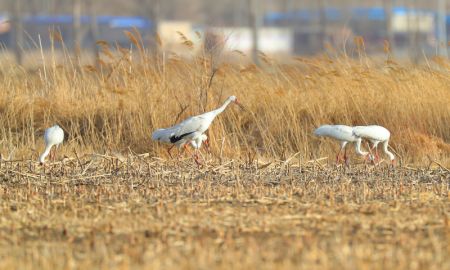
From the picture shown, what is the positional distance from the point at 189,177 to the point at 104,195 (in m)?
1.19

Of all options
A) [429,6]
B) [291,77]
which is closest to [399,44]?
[429,6]

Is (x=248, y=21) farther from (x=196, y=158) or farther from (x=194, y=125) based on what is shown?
(x=196, y=158)

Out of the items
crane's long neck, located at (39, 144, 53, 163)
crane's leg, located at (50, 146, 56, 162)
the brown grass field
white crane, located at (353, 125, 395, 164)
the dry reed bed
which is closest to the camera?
the dry reed bed

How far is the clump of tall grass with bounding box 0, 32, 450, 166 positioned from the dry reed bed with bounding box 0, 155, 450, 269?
180cm

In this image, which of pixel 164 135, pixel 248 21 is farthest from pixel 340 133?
pixel 248 21

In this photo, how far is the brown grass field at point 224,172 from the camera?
22.9 feet

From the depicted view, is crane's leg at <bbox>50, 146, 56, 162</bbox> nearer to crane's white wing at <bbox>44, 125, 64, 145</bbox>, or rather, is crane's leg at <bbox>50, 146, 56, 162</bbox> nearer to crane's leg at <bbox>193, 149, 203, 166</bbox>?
crane's white wing at <bbox>44, 125, 64, 145</bbox>

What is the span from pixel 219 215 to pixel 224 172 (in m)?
2.16

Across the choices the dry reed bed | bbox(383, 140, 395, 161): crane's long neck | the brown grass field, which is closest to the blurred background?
the brown grass field

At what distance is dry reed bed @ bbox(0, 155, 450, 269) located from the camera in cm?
673

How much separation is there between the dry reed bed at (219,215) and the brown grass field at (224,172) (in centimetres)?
2

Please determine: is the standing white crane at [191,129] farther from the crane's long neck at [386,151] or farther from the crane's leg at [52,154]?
the crane's long neck at [386,151]

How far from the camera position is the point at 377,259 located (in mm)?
6648

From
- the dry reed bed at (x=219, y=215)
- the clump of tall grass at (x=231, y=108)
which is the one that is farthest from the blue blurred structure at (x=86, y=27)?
the dry reed bed at (x=219, y=215)
